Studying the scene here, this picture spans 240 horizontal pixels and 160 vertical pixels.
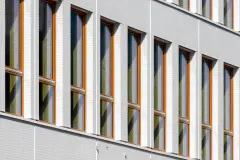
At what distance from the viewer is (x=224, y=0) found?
4628 cm

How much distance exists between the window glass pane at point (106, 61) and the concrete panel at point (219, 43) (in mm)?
5091

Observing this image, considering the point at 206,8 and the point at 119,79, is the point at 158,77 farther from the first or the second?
the point at 206,8

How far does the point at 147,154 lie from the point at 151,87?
71.8 inches

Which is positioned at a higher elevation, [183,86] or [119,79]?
[183,86]

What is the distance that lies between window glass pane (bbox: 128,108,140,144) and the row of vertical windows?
4.24 metres

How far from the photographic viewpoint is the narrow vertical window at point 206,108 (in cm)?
4447

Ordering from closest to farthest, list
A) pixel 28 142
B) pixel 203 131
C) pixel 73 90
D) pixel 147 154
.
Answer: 1. pixel 28 142
2. pixel 73 90
3. pixel 147 154
4. pixel 203 131

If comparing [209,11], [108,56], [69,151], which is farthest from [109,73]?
[209,11]

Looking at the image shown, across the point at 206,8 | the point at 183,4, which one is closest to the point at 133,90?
the point at 183,4

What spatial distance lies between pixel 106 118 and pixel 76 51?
219 centimetres

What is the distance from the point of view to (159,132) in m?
41.8

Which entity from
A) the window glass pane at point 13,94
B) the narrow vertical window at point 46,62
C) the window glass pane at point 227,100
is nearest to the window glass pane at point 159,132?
the window glass pane at point 227,100

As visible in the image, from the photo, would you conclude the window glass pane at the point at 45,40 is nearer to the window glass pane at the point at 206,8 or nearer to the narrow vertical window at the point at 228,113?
the window glass pane at the point at 206,8

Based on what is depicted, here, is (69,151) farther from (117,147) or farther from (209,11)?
(209,11)
